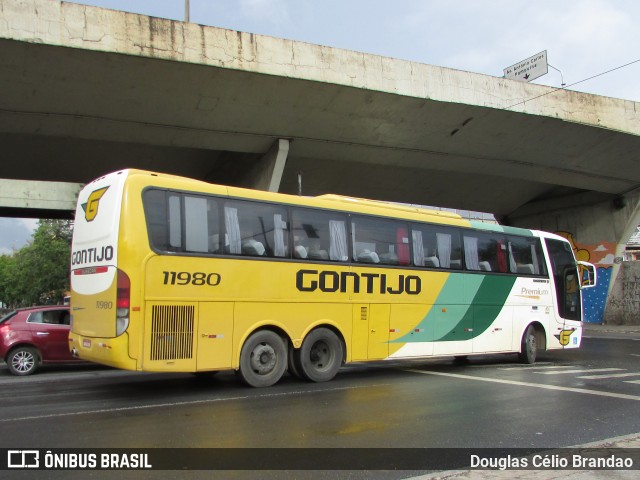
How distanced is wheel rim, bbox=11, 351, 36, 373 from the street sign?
2064 cm

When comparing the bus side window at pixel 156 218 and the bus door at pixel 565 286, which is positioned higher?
the bus side window at pixel 156 218

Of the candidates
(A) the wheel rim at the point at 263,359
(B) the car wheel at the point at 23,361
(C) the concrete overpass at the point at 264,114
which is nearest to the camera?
(A) the wheel rim at the point at 263,359

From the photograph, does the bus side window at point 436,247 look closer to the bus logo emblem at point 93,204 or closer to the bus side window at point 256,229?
the bus side window at point 256,229

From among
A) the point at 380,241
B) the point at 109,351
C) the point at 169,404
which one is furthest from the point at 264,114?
the point at 169,404

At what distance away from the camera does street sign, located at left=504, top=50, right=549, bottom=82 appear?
2370cm

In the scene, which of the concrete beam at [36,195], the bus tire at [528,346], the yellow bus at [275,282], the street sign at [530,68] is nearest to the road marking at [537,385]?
the yellow bus at [275,282]

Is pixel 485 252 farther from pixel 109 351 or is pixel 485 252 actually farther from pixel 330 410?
pixel 109 351

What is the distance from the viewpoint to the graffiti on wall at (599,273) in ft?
90.6

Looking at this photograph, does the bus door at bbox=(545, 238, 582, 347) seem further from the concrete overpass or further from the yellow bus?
the concrete overpass

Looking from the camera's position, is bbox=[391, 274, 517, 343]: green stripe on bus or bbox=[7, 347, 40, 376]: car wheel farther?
bbox=[7, 347, 40, 376]: car wheel

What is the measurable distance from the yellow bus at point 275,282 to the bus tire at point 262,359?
0.02 meters

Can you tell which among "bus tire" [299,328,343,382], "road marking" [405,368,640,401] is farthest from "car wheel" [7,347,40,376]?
"road marking" [405,368,640,401]

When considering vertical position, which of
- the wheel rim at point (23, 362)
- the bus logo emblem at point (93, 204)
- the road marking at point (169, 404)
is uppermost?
the bus logo emblem at point (93, 204)

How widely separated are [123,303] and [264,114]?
1080 centimetres
